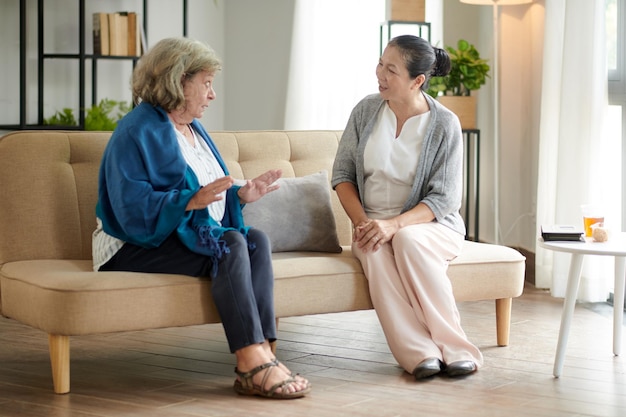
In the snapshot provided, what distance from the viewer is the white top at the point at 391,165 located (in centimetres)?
337

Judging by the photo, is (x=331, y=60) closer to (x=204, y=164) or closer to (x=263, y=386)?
(x=204, y=164)

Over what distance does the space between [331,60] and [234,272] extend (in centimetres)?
322

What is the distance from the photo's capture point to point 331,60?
19.4ft

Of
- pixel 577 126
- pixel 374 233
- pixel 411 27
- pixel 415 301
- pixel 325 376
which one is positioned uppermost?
pixel 411 27

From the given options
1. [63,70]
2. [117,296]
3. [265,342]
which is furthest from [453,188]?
[63,70]

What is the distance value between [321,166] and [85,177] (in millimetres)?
898

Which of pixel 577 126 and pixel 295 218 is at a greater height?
pixel 577 126

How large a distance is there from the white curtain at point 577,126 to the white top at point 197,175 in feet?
6.31

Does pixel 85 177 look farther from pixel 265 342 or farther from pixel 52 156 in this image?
pixel 265 342

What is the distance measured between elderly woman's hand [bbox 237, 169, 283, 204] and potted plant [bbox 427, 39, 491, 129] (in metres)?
2.15

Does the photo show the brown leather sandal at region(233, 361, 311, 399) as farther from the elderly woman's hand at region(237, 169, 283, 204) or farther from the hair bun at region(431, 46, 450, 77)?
the hair bun at region(431, 46, 450, 77)

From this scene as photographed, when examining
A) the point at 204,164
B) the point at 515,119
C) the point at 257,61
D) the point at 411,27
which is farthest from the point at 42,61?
the point at 204,164

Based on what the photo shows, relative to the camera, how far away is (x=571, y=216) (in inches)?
178

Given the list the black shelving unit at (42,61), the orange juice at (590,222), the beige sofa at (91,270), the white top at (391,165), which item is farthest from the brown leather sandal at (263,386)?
the black shelving unit at (42,61)
